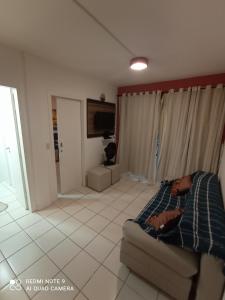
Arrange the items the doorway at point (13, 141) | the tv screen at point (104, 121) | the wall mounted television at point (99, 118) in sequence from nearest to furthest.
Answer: the doorway at point (13, 141)
the wall mounted television at point (99, 118)
the tv screen at point (104, 121)

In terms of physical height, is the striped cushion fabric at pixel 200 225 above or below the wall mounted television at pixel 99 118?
below

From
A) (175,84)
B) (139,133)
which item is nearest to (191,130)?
(175,84)

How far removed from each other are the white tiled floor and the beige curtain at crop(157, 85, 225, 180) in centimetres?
125

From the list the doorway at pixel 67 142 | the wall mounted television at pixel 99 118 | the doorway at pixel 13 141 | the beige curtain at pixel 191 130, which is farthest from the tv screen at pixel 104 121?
the doorway at pixel 13 141

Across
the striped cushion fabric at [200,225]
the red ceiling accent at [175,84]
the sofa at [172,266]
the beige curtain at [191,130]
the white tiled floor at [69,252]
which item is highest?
the red ceiling accent at [175,84]

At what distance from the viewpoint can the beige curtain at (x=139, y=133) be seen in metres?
3.53

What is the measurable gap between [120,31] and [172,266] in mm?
2197

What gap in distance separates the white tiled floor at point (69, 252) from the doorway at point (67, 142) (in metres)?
0.46

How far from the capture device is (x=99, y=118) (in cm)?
354

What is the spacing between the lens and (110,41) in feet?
5.50

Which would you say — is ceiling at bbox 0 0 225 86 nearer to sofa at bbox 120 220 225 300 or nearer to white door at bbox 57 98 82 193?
white door at bbox 57 98 82 193

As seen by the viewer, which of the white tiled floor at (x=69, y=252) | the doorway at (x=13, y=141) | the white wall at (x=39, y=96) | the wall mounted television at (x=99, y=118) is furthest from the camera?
the wall mounted television at (x=99, y=118)

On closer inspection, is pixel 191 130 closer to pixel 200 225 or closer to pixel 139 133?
pixel 139 133

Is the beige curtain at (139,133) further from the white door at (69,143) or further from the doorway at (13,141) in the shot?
the doorway at (13,141)
